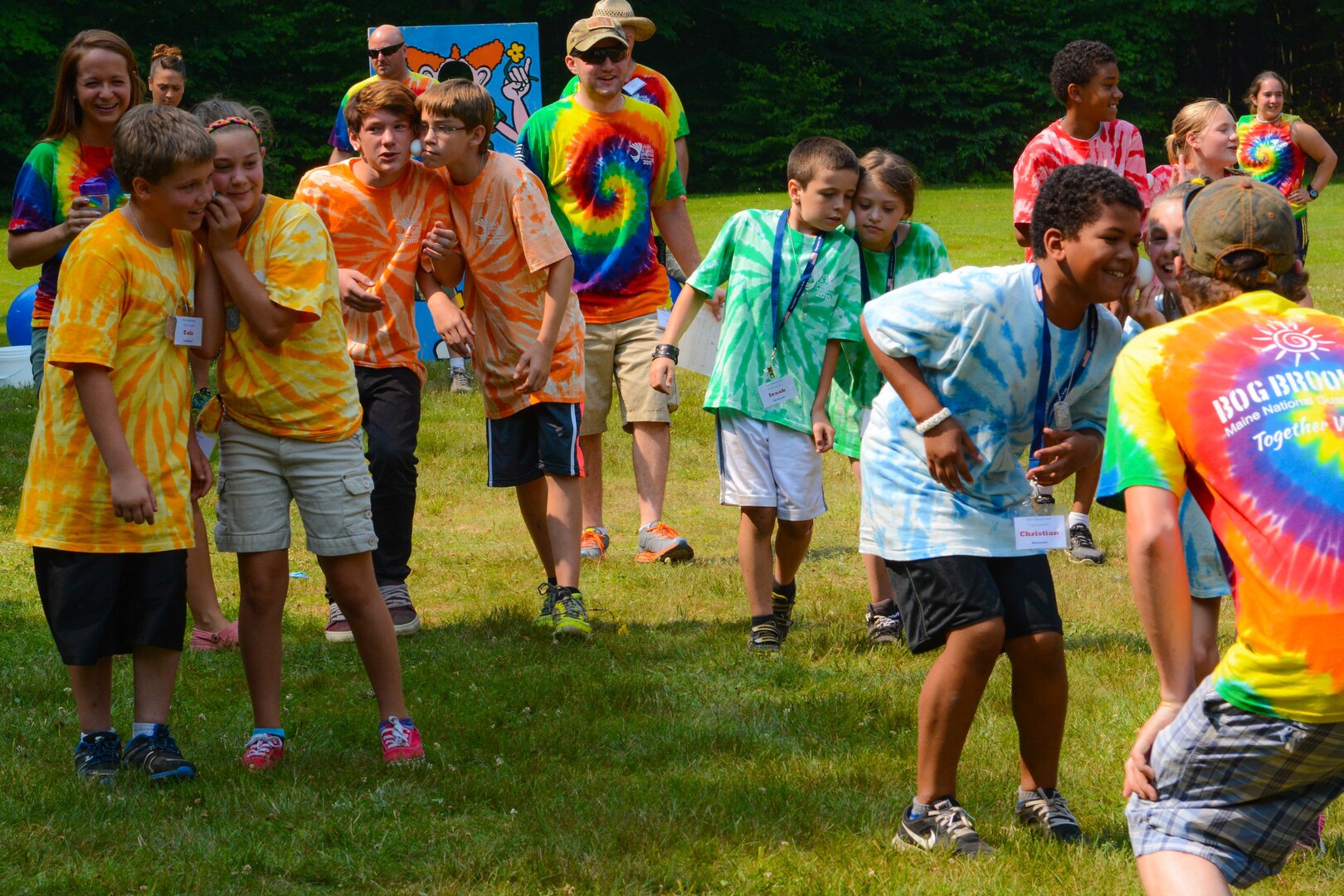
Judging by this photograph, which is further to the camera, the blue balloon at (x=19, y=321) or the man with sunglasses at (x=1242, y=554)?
the blue balloon at (x=19, y=321)

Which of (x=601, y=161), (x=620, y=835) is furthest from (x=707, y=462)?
(x=620, y=835)

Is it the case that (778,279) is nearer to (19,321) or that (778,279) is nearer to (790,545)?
(790,545)

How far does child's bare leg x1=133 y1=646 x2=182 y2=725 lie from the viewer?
4.14 m

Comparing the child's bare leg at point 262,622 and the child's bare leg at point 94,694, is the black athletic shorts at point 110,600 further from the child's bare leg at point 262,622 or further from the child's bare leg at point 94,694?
the child's bare leg at point 262,622

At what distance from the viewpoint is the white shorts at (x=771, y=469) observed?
538cm

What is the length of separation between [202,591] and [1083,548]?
161 inches

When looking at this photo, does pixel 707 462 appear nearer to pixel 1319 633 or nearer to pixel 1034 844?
pixel 1034 844

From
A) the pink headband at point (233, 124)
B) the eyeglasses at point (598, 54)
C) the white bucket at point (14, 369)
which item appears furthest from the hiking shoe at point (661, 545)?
the white bucket at point (14, 369)

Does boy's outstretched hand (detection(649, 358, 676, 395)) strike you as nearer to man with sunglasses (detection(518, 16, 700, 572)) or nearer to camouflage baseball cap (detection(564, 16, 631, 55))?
man with sunglasses (detection(518, 16, 700, 572))

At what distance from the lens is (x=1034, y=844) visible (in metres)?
3.62

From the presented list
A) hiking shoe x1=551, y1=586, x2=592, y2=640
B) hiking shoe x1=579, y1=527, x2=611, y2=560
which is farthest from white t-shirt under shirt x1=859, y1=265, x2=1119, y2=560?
hiking shoe x1=579, y1=527, x2=611, y2=560

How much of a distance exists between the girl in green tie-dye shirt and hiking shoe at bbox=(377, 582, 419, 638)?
188 centimetres

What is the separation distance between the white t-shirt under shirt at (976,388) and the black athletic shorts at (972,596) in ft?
0.13

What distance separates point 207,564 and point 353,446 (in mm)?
1600
